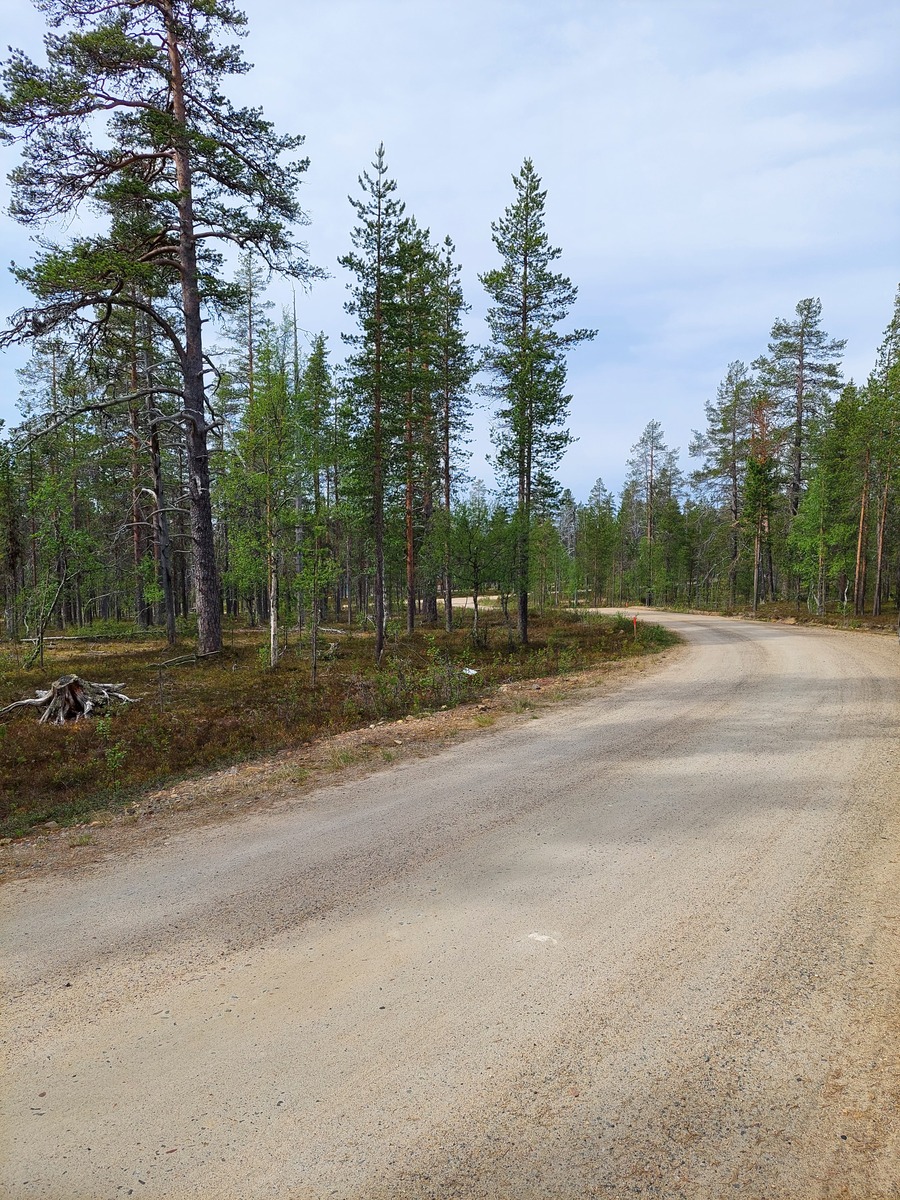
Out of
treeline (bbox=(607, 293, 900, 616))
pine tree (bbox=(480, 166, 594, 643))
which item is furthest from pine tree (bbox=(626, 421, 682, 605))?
pine tree (bbox=(480, 166, 594, 643))

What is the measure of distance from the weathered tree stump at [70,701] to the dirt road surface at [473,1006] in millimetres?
7451

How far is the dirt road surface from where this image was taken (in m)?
2.19

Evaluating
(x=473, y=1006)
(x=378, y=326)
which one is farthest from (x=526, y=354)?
(x=473, y=1006)

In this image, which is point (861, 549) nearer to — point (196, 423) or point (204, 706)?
point (196, 423)

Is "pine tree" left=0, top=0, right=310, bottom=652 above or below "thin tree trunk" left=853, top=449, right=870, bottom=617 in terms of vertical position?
above

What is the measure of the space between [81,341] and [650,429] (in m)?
50.7

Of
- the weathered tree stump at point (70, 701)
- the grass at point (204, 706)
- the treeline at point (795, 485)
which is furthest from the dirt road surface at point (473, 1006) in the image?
the treeline at point (795, 485)

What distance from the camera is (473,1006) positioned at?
9.73ft

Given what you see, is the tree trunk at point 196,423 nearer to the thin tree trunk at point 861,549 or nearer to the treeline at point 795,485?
the treeline at point 795,485

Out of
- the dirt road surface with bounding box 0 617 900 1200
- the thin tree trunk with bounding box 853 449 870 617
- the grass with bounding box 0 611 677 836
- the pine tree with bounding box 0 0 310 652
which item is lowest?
the grass with bounding box 0 611 677 836

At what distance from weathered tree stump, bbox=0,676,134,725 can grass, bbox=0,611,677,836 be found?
28 centimetres

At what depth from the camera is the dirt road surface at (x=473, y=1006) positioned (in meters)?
2.19

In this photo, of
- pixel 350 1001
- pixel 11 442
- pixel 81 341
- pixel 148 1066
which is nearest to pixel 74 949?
pixel 148 1066

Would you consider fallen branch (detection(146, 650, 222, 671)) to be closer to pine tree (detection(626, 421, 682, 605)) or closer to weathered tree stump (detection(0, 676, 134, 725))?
weathered tree stump (detection(0, 676, 134, 725))
